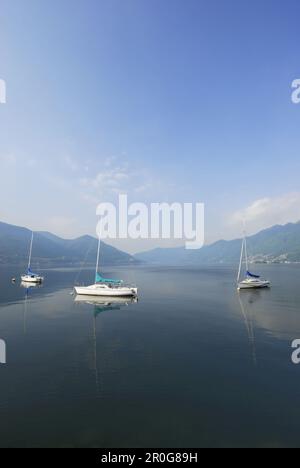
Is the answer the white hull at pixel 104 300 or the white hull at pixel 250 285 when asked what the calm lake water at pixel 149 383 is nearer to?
the white hull at pixel 104 300

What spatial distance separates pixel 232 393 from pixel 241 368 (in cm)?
609

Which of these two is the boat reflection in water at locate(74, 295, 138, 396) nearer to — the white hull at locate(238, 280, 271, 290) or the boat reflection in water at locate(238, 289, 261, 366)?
the boat reflection in water at locate(238, 289, 261, 366)

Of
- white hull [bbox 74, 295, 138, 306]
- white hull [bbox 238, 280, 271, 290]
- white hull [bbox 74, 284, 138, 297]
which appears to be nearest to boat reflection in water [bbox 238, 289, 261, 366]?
white hull [bbox 238, 280, 271, 290]

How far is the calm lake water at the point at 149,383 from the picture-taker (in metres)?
17.5

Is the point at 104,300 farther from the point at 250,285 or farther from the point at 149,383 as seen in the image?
the point at 250,285

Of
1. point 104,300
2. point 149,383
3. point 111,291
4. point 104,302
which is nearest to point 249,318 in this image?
point 149,383

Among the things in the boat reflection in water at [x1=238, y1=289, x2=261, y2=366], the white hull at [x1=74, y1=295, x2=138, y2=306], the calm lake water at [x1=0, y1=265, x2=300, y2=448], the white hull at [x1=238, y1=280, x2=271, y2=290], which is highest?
the white hull at [x1=238, y1=280, x2=271, y2=290]

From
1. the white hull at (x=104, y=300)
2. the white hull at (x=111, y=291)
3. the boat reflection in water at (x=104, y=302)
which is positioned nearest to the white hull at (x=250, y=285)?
the white hull at (x=111, y=291)

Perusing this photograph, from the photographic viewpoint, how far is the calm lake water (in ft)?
57.4

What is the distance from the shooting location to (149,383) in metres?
24.6

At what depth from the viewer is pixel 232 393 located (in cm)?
2283
